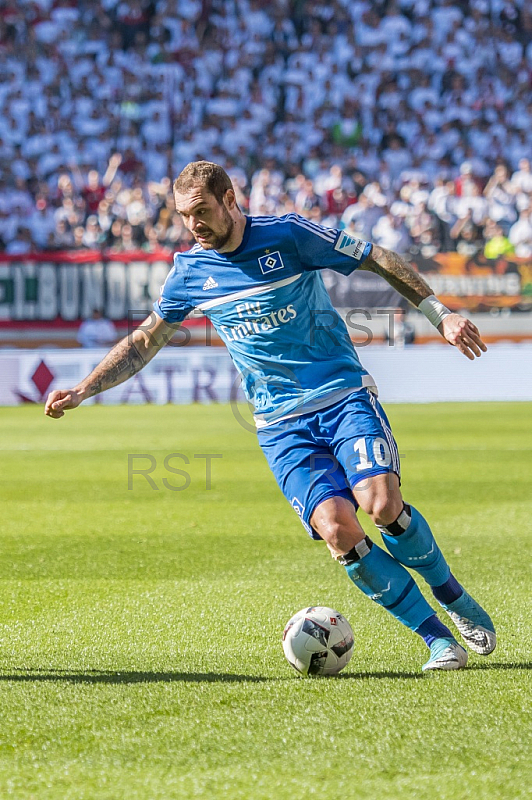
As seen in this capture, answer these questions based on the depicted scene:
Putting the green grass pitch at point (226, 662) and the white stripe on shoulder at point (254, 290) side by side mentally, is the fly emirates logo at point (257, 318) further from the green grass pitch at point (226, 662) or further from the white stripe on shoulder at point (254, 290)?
the green grass pitch at point (226, 662)

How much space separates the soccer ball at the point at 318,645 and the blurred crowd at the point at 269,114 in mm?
16157

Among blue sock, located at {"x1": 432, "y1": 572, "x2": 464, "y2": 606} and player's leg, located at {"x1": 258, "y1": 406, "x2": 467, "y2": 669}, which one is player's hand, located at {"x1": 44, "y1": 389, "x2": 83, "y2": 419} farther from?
blue sock, located at {"x1": 432, "y1": 572, "x2": 464, "y2": 606}

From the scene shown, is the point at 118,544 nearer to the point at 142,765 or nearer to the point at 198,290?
the point at 198,290

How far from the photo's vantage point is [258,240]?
Result: 4.76 m

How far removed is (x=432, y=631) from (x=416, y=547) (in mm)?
345

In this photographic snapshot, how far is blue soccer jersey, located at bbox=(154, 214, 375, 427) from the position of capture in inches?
185

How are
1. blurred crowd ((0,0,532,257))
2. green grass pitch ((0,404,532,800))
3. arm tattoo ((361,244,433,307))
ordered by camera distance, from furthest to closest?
blurred crowd ((0,0,532,257)) < arm tattoo ((361,244,433,307)) < green grass pitch ((0,404,532,800))

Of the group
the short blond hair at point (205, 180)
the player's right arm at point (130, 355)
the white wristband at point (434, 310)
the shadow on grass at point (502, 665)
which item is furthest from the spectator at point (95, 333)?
the shadow on grass at point (502, 665)

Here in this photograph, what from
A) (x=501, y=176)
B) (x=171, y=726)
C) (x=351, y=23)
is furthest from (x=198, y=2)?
(x=171, y=726)

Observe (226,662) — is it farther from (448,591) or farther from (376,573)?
(448,591)

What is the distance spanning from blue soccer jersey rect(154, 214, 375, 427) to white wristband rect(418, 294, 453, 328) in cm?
34

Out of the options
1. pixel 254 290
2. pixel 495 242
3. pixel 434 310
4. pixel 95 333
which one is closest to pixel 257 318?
pixel 254 290

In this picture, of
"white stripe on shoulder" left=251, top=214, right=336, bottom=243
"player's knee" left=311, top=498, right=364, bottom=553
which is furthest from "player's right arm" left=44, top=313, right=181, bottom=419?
"player's knee" left=311, top=498, right=364, bottom=553

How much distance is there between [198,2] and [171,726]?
24.3 meters
